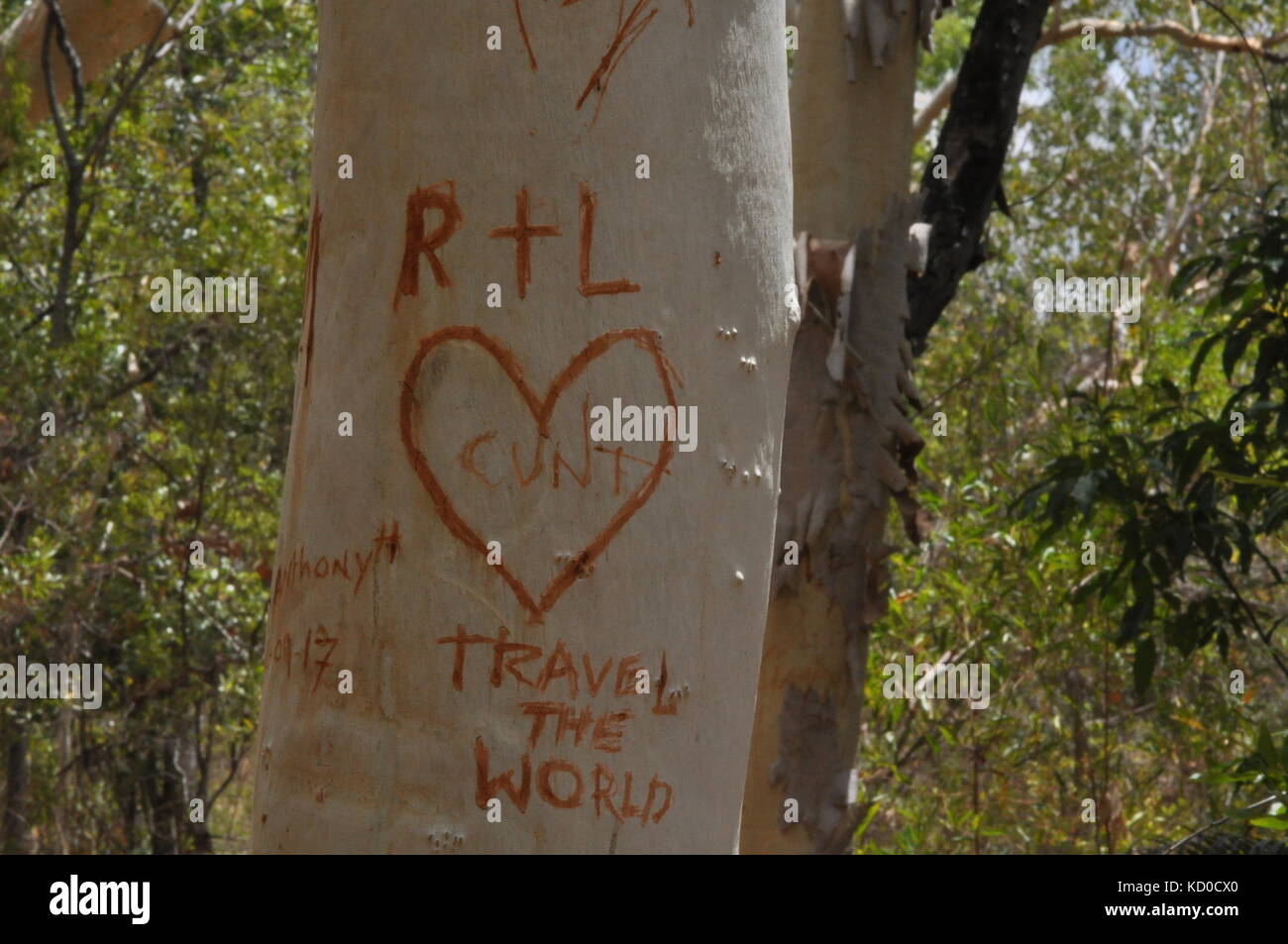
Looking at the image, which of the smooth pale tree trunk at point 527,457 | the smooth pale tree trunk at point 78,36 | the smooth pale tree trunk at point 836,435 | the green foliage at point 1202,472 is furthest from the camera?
the smooth pale tree trunk at point 78,36

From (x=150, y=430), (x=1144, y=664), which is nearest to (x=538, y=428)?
(x=1144, y=664)

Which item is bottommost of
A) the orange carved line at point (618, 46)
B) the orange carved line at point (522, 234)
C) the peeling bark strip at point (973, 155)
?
the orange carved line at point (522, 234)

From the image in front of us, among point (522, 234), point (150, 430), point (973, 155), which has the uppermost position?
point (150, 430)

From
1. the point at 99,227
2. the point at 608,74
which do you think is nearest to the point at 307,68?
the point at 99,227

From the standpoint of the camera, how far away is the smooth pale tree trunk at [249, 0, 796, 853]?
48.0 inches

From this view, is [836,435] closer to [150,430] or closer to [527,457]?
[527,457]

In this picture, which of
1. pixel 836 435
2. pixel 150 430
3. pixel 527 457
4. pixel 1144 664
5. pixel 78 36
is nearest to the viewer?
pixel 527 457

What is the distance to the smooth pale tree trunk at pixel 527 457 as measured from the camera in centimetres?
122

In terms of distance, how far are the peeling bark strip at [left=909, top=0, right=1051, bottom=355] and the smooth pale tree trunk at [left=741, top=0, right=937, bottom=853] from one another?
0.61 ft

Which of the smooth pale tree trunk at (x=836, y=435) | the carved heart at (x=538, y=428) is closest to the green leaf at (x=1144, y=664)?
the smooth pale tree trunk at (x=836, y=435)

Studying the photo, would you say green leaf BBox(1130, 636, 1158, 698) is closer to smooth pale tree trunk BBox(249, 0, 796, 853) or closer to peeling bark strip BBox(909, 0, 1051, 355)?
peeling bark strip BBox(909, 0, 1051, 355)

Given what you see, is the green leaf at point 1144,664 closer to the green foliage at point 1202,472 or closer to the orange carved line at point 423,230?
the green foliage at point 1202,472

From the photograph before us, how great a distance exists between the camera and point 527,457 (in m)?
1.23

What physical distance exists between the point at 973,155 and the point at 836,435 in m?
0.92
